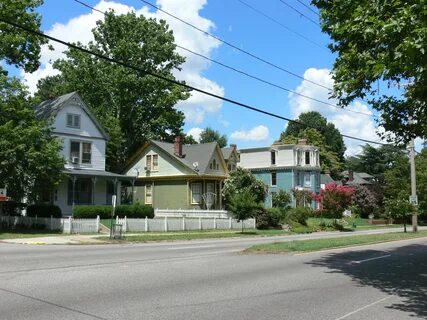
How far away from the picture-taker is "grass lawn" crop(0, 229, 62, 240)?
2823cm

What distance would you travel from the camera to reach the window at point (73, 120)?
41.7 meters

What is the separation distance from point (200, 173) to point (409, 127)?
32.8 m

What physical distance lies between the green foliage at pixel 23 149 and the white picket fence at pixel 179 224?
5.21 meters

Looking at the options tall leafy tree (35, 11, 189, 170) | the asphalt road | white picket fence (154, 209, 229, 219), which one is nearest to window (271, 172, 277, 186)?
tall leafy tree (35, 11, 189, 170)

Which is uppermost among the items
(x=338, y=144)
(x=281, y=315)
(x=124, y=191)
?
(x=338, y=144)

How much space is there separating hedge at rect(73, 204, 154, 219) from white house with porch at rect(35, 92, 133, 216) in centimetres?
372

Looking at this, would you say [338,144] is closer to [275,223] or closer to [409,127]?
[275,223]

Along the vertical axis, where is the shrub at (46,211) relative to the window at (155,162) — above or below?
below

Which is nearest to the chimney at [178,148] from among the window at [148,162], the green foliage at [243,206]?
the window at [148,162]

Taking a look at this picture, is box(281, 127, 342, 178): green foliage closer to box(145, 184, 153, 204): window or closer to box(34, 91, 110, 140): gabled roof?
box(145, 184, 153, 204): window

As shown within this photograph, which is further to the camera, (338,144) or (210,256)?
(338,144)

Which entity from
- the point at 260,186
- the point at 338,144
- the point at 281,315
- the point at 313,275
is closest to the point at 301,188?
the point at 260,186

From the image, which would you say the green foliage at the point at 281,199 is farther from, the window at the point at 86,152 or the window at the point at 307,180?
the window at the point at 86,152

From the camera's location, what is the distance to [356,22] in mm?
11484
